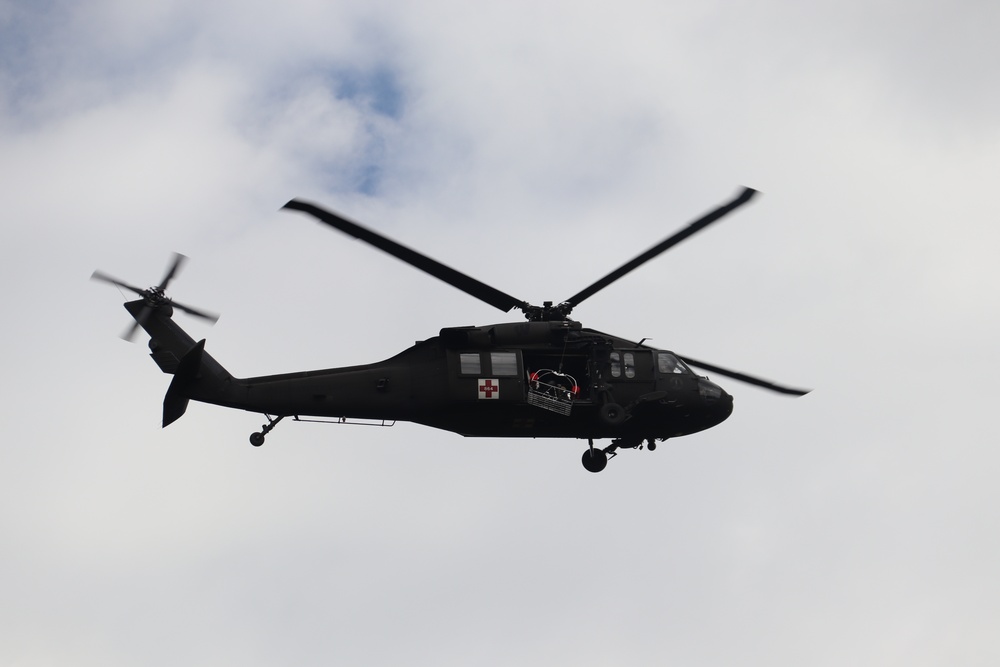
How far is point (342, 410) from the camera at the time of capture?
33375 mm

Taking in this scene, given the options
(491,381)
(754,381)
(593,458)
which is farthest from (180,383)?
(754,381)

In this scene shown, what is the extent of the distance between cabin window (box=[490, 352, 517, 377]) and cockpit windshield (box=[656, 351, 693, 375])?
459cm

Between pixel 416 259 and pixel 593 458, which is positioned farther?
pixel 593 458

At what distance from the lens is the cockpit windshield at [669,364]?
116ft

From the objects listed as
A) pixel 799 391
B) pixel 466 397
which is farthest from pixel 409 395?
pixel 799 391

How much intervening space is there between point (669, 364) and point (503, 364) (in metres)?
5.34

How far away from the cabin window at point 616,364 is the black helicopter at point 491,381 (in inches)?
1.2

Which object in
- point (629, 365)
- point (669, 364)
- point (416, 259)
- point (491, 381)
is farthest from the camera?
point (669, 364)

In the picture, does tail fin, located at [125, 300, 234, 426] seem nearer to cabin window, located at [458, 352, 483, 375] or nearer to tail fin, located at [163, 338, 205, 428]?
tail fin, located at [163, 338, 205, 428]

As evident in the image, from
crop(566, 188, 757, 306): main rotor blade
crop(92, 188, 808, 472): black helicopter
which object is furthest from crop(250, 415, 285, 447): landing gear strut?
crop(566, 188, 757, 306): main rotor blade

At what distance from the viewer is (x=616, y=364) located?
34.8m

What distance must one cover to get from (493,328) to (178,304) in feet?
31.2

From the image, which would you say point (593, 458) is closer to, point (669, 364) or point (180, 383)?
point (669, 364)

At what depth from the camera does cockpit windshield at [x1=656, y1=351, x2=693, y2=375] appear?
1394 inches
